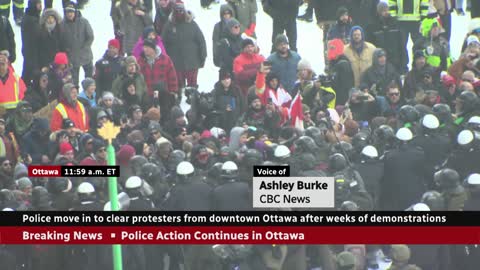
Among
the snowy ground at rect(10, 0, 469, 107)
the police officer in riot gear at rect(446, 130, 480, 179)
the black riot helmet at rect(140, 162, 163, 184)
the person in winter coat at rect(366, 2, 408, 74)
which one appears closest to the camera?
the black riot helmet at rect(140, 162, 163, 184)

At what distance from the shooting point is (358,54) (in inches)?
999

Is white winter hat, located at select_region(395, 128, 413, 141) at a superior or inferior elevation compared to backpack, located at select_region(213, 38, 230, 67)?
inferior

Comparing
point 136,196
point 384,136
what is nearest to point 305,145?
point 384,136

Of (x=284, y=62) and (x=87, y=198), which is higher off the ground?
(x=284, y=62)

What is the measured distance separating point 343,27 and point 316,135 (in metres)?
3.34

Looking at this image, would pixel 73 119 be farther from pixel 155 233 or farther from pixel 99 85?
pixel 155 233

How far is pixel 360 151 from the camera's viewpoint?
22719 mm

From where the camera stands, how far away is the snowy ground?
2645 cm

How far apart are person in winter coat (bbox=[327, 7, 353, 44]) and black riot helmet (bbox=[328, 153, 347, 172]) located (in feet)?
12.6

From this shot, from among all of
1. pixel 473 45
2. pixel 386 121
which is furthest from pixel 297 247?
pixel 473 45

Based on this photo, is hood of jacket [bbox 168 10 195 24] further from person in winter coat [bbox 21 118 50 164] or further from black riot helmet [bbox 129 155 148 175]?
black riot helmet [bbox 129 155 148 175]

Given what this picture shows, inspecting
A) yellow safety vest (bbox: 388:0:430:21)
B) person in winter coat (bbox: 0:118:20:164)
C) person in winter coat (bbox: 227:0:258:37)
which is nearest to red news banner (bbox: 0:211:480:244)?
person in winter coat (bbox: 0:118:20:164)

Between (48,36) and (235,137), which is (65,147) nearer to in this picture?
(235,137)

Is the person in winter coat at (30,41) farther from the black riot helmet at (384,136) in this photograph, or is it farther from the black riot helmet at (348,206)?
the black riot helmet at (348,206)
